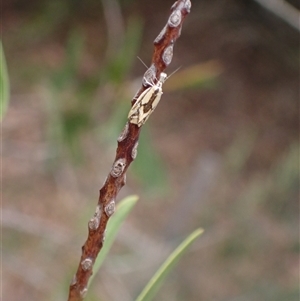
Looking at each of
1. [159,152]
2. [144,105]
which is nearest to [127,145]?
[144,105]

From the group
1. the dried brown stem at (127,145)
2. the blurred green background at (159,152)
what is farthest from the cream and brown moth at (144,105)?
the blurred green background at (159,152)

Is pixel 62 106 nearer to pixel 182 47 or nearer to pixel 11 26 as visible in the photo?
pixel 11 26

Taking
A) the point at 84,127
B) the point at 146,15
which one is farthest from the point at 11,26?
the point at 84,127

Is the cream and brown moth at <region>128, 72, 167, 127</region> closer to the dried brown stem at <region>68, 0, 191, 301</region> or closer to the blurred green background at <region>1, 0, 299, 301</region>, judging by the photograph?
the dried brown stem at <region>68, 0, 191, 301</region>

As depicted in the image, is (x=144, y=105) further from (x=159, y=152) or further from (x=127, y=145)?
(x=159, y=152)

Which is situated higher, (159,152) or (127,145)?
(159,152)

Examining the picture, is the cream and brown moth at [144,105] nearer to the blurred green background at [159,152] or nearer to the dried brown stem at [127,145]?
the dried brown stem at [127,145]

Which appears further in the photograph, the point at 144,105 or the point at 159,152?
the point at 159,152
